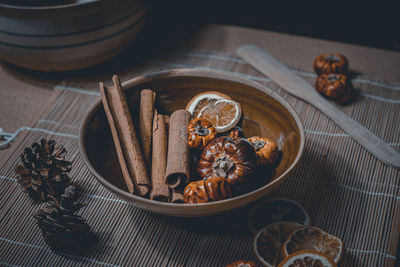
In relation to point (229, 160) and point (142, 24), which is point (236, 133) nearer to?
point (229, 160)

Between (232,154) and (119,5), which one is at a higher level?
(119,5)

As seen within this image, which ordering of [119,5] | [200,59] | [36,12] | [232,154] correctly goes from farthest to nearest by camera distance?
[200,59] → [119,5] → [36,12] → [232,154]

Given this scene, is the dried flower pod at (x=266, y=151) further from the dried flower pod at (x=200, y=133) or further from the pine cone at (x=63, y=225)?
the pine cone at (x=63, y=225)

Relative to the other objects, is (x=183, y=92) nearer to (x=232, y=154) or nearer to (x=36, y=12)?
(x=232, y=154)

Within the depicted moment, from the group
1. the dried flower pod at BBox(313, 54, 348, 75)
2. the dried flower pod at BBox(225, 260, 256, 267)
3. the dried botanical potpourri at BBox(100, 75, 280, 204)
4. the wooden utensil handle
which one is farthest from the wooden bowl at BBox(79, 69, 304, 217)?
the dried flower pod at BBox(313, 54, 348, 75)

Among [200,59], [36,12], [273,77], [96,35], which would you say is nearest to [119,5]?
[96,35]

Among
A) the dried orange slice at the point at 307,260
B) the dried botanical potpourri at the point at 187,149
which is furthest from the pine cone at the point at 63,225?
the dried orange slice at the point at 307,260

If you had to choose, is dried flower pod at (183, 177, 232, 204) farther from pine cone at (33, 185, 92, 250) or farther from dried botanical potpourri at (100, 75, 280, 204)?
pine cone at (33, 185, 92, 250)
